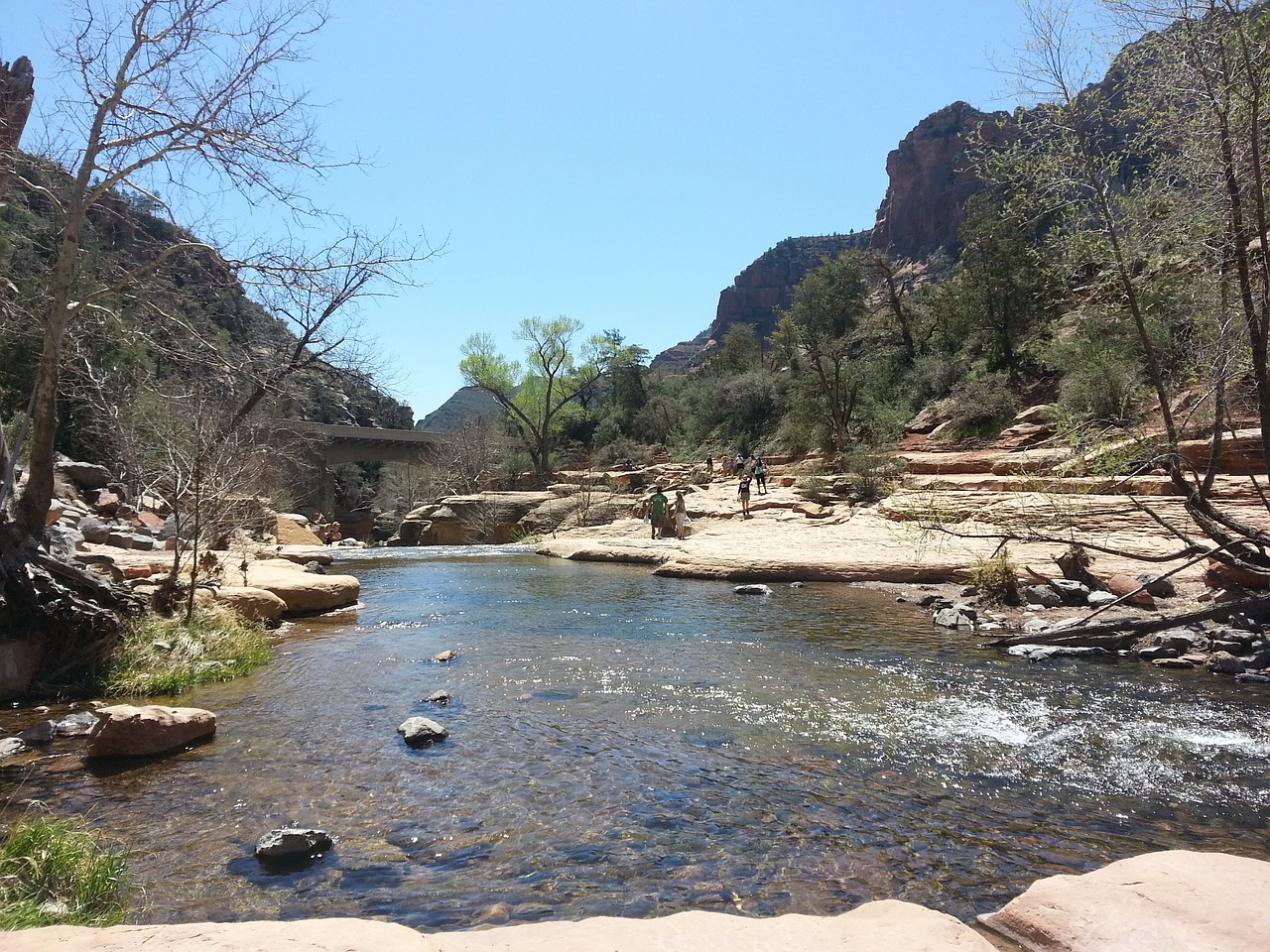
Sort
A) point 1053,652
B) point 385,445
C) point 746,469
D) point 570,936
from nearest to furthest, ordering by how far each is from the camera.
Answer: point 570,936 → point 1053,652 → point 746,469 → point 385,445

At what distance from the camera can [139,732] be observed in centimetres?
508

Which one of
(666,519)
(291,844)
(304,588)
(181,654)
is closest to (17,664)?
(181,654)

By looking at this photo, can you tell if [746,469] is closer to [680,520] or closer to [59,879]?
[680,520]

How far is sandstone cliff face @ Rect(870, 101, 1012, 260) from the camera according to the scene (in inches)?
3799

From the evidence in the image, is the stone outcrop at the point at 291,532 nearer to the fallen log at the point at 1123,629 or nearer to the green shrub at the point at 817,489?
the green shrub at the point at 817,489

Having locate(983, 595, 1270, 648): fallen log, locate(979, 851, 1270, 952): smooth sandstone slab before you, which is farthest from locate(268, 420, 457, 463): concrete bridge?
locate(979, 851, 1270, 952): smooth sandstone slab

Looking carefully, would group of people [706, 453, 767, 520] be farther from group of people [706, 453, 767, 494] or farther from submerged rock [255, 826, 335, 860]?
submerged rock [255, 826, 335, 860]

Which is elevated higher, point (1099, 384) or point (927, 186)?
point (927, 186)

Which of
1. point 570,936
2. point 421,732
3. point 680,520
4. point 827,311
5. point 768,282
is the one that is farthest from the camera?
point 768,282

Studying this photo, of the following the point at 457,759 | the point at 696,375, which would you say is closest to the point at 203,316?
the point at 457,759

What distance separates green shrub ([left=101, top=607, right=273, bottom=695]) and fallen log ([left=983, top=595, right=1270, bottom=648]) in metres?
8.66

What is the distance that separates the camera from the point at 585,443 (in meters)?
60.3

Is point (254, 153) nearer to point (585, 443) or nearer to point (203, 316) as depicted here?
point (203, 316)

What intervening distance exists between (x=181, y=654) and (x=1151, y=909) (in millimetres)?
8094
